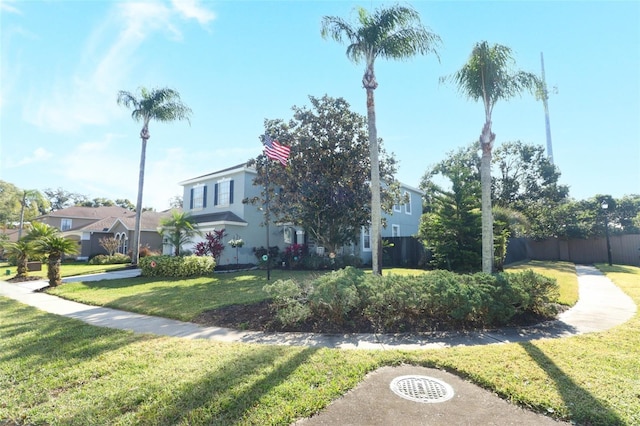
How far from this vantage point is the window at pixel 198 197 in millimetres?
21445

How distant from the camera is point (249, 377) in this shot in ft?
12.3

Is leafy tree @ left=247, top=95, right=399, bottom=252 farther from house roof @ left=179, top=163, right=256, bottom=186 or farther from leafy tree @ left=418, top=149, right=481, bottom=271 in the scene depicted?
leafy tree @ left=418, top=149, right=481, bottom=271

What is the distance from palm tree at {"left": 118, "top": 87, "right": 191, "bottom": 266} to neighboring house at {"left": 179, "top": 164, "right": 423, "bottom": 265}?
338 cm

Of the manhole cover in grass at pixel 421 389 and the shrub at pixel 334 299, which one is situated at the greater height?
the shrub at pixel 334 299

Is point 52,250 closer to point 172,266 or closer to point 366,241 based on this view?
point 172,266

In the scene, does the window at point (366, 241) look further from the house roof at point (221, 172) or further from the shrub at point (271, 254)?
the house roof at point (221, 172)

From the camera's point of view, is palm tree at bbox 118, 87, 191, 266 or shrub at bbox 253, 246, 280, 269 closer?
palm tree at bbox 118, 87, 191, 266

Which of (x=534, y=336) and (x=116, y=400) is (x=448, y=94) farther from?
(x=116, y=400)

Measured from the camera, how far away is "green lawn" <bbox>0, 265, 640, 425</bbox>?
10.0 ft

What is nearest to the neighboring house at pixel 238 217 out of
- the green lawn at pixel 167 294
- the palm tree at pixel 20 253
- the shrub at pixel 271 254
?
the shrub at pixel 271 254

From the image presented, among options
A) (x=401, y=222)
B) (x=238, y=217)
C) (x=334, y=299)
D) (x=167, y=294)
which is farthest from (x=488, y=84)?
(x=401, y=222)

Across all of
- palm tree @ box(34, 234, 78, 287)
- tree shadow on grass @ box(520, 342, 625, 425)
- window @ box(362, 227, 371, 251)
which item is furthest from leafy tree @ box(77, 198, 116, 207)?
tree shadow on grass @ box(520, 342, 625, 425)

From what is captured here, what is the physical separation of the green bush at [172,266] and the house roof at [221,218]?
3.77 m

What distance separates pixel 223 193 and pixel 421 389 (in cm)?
1882
